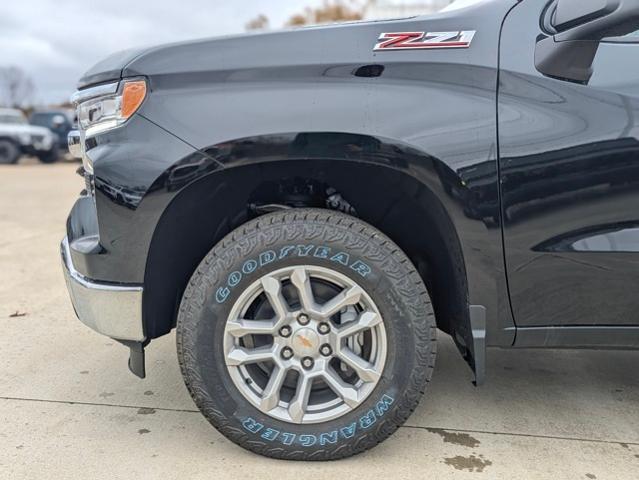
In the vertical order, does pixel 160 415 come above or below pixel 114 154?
below

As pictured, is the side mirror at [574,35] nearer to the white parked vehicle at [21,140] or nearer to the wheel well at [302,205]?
the wheel well at [302,205]

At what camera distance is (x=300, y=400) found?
2141 mm

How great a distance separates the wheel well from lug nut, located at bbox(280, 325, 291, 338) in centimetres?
51

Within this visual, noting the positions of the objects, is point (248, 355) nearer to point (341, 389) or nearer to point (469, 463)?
point (341, 389)

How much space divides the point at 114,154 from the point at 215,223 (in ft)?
1.64

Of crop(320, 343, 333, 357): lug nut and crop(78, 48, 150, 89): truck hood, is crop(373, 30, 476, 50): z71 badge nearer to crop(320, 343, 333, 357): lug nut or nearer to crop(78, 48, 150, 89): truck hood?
crop(78, 48, 150, 89): truck hood

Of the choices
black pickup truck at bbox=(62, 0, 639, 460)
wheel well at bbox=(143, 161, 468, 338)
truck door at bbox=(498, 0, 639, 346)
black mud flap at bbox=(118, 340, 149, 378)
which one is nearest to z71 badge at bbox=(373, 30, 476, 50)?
black pickup truck at bbox=(62, 0, 639, 460)

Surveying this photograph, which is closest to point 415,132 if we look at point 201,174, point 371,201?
point 371,201

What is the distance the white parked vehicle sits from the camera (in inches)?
731

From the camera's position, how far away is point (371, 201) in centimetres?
236

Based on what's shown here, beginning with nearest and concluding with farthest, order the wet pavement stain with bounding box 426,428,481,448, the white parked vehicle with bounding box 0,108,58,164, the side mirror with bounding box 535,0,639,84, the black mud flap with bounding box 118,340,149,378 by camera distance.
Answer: the side mirror with bounding box 535,0,639,84 → the black mud flap with bounding box 118,340,149,378 → the wet pavement stain with bounding box 426,428,481,448 → the white parked vehicle with bounding box 0,108,58,164

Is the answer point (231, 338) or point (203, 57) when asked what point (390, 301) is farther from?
point (203, 57)

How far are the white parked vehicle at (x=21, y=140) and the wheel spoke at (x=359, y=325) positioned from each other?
19541 mm

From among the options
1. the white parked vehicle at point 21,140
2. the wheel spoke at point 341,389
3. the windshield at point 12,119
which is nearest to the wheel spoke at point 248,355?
the wheel spoke at point 341,389
